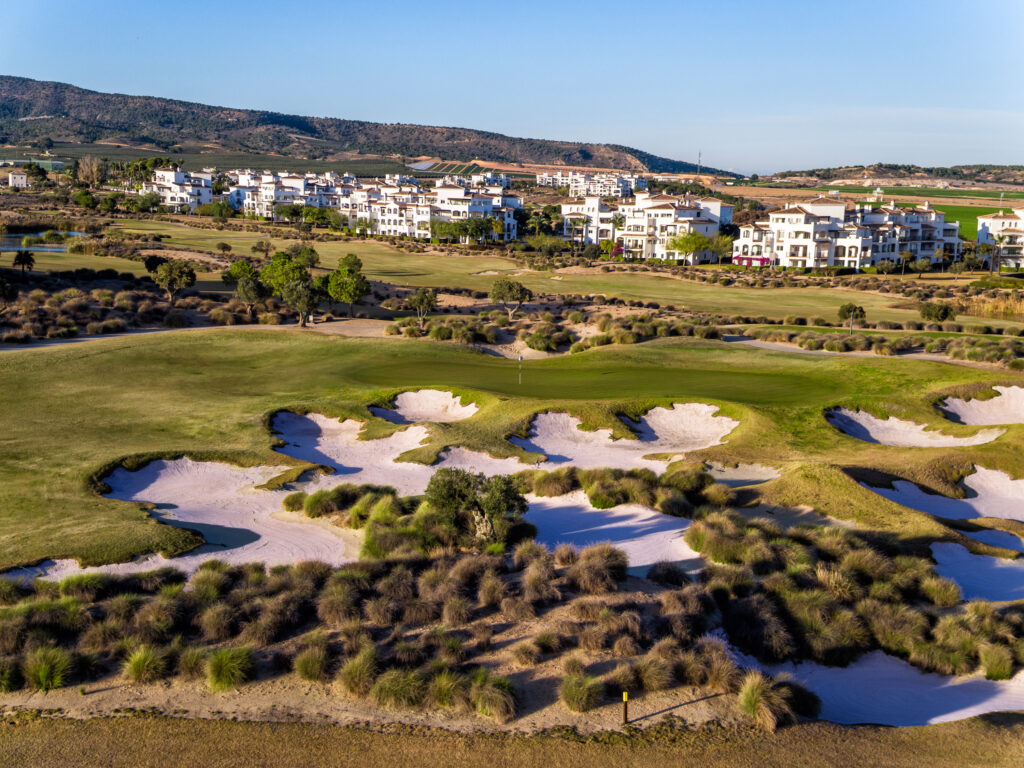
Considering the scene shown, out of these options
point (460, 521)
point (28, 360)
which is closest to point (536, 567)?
point (460, 521)

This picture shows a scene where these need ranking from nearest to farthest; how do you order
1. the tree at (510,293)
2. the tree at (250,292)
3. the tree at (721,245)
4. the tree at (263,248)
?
the tree at (250,292)
the tree at (510,293)
the tree at (263,248)
the tree at (721,245)

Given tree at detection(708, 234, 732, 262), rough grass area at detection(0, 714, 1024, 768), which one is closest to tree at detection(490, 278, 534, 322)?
tree at detection(708, 234, 732, 262)

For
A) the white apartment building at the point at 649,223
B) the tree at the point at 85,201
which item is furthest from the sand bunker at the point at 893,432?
the tree at the point at 85,201

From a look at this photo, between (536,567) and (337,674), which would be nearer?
(337,674)

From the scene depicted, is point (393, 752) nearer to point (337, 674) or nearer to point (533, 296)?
point (337, 674)

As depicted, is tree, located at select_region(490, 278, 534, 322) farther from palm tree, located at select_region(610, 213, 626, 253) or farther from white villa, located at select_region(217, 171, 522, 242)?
white villa, located at select_region(217, 171, 522, 242)

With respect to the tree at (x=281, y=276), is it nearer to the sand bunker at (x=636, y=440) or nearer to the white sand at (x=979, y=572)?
the sand bunker at (x=636, y=440)
